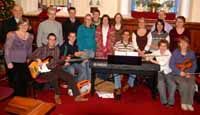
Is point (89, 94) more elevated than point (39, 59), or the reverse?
point (39, 59)

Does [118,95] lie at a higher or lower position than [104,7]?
lower

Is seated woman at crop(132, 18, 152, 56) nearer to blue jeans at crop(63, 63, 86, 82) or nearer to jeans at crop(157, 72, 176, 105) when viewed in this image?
jeans at crop(157, 72, 176, 105)

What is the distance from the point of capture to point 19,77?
499cm

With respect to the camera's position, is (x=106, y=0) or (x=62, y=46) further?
(x=106, y=0)

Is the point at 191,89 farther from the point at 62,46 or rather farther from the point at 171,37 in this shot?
the point at 62,46

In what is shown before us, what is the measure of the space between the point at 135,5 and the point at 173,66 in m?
2.87

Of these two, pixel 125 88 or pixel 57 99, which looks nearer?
pixel 57 99

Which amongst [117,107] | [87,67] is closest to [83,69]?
[87,67]

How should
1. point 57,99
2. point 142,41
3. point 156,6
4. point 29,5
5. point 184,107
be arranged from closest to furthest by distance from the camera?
1. point 184,107
2. point 57,99
3. point 142,41
4. point 156,6
5. point 29,5

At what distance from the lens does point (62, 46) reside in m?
5.74

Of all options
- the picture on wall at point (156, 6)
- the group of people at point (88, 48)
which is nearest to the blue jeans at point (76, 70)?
the group of people at point (88, 48)

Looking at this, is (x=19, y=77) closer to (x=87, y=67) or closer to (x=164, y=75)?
(x=87, y=67)

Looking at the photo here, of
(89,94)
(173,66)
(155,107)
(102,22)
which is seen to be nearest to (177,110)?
(155,107)

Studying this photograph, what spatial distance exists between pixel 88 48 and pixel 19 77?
4.77 ft
